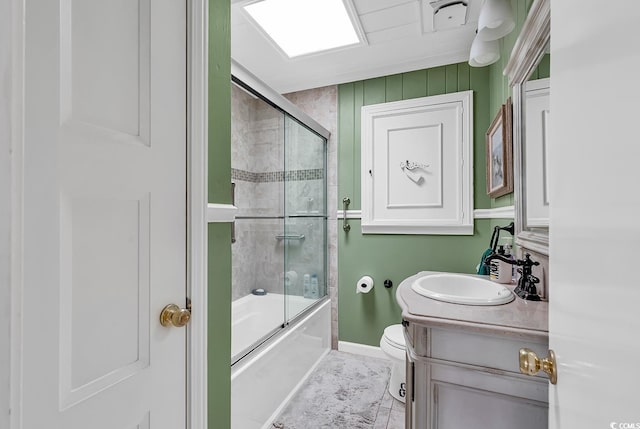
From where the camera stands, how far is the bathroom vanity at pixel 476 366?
0.87 meters

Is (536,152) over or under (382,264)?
over

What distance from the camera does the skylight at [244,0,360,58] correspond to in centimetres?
167

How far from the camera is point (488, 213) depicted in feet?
6.74

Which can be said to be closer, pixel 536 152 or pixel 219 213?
pixel 219 213

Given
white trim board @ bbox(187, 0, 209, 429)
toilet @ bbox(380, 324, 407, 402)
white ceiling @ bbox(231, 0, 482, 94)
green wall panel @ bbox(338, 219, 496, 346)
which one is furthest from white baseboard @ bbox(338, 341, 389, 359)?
white ceiling @ bbox(231, 0, 482, 94)

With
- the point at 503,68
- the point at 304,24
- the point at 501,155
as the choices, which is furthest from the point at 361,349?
the point at 304,24

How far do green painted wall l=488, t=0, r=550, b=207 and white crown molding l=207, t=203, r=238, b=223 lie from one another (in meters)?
1.23

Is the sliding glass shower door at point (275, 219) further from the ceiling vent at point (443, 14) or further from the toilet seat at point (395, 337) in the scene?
the ceiling vent at point (443, 14)

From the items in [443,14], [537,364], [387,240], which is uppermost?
[443,14]

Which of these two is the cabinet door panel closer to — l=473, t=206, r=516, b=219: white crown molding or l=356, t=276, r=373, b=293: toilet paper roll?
l=473, t=206, r=516, b=219: white crown molding

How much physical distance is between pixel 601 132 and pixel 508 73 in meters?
1.39

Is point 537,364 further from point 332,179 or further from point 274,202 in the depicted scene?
point 332,179

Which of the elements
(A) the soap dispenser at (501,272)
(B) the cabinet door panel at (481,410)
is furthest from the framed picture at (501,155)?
(B) the cabinet door panel at (481,410)

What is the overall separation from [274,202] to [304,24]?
1.26 meters
